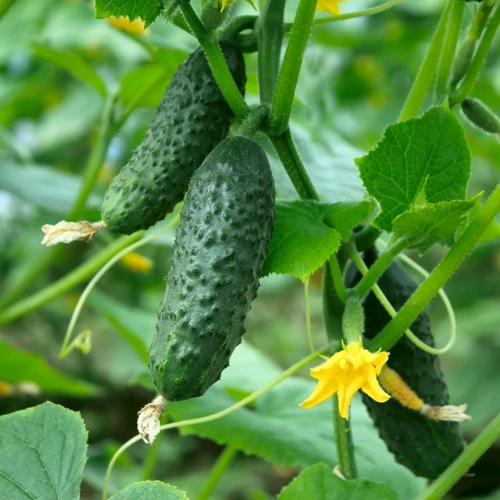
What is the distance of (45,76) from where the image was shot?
3469 millimetres

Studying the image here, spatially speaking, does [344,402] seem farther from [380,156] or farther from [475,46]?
[475,46]

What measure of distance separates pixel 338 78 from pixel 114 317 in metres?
2.53

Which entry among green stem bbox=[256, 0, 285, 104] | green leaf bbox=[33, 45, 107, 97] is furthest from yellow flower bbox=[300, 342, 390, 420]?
green leaf bbox=[33, 45, 107, 97]

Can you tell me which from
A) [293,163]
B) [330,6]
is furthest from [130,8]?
[330,6]

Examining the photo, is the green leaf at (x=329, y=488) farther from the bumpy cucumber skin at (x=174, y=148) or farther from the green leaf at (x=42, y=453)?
the bumpy cucumber skin at (x=174, y=148)

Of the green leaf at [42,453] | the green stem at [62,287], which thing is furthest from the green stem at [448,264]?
the green stem at [62,287]

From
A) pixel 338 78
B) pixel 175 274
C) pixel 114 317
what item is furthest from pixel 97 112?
pixel 175 274

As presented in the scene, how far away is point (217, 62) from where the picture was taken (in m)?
0.92

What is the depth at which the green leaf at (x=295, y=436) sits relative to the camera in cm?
134

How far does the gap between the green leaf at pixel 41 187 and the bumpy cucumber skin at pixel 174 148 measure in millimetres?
883

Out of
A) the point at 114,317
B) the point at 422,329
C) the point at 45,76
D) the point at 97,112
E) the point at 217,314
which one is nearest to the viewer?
the point at 217,314

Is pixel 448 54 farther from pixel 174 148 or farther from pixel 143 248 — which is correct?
pixel 143 248

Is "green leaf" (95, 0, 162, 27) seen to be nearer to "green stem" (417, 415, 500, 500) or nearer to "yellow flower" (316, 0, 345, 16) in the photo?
"yellow flower" (316, 0, 345, 16)

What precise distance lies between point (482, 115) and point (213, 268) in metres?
0.48
